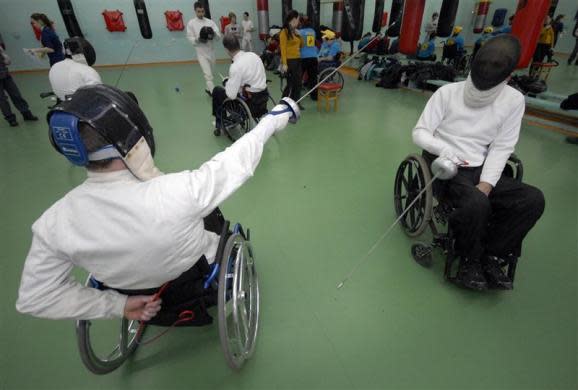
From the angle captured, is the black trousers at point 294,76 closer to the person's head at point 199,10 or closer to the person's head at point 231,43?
the person's head at point 231,43

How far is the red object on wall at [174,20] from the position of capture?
8.14 metres

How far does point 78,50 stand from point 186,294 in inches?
115

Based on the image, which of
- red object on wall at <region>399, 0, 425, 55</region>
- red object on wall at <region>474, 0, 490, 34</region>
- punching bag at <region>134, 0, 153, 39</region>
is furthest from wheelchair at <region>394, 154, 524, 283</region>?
red object on wall at <region>474, 0, 490, 34</region>

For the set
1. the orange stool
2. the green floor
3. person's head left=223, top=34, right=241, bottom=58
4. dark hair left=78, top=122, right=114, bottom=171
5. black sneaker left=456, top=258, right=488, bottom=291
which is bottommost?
the green floor

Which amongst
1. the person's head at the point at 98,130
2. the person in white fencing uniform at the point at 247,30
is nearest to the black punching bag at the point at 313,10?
the person in white fencing uniform at the point at 247,30

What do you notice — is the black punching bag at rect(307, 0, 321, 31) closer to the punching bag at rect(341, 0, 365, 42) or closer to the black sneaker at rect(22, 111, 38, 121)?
the punching bag at rect(341, 0, 365, 42)

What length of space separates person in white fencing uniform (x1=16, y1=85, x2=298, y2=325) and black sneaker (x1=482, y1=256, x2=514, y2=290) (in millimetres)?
1442

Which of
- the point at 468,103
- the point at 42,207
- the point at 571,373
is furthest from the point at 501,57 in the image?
the point at 42,207

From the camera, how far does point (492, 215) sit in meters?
1.46

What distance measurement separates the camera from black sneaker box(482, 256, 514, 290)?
1.39 meters

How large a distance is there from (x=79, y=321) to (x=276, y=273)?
97 centimetres

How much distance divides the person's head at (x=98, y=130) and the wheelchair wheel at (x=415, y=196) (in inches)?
54.9

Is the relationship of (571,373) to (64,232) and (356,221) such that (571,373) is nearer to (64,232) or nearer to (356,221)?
(356,221)

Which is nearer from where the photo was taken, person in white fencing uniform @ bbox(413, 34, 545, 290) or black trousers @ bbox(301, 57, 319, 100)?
person in white fencing uniform @ bbox(413, 34, 545, 290)
